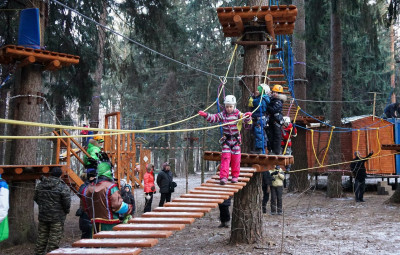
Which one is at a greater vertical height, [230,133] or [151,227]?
[230,133]

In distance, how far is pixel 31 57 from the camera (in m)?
7.93

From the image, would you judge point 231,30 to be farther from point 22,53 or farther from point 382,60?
point 382,60

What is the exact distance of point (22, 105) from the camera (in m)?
8.62

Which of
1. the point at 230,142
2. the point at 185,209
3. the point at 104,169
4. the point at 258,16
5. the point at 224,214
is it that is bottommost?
the point at 224,214

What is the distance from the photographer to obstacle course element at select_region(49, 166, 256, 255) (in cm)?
367

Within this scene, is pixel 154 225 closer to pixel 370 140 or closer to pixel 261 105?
pixel 261 105

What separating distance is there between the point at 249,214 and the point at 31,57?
17.3 ft

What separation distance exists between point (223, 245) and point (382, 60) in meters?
19.6

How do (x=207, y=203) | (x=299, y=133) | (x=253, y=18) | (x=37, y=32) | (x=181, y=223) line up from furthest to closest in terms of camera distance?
(x=299, y=133) → (x=37, y=32) → (x=253, y=18) → (x=207, y=203) → (x=181, y=223)

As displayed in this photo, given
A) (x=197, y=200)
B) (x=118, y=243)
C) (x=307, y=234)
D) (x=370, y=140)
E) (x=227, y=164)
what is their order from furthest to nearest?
(x=370, y=140), (x=307, y=234), (x=227, y=164), (x=197, y=200), (x=118, y=243)

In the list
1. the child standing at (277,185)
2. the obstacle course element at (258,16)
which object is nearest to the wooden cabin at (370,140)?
the child standing at (277,185)

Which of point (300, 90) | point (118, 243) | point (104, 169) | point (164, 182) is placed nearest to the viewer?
point (118, 243)

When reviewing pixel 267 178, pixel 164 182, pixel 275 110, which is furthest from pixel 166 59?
pixel 275 110

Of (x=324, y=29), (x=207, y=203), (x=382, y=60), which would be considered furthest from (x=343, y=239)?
(x=382, y=60)
